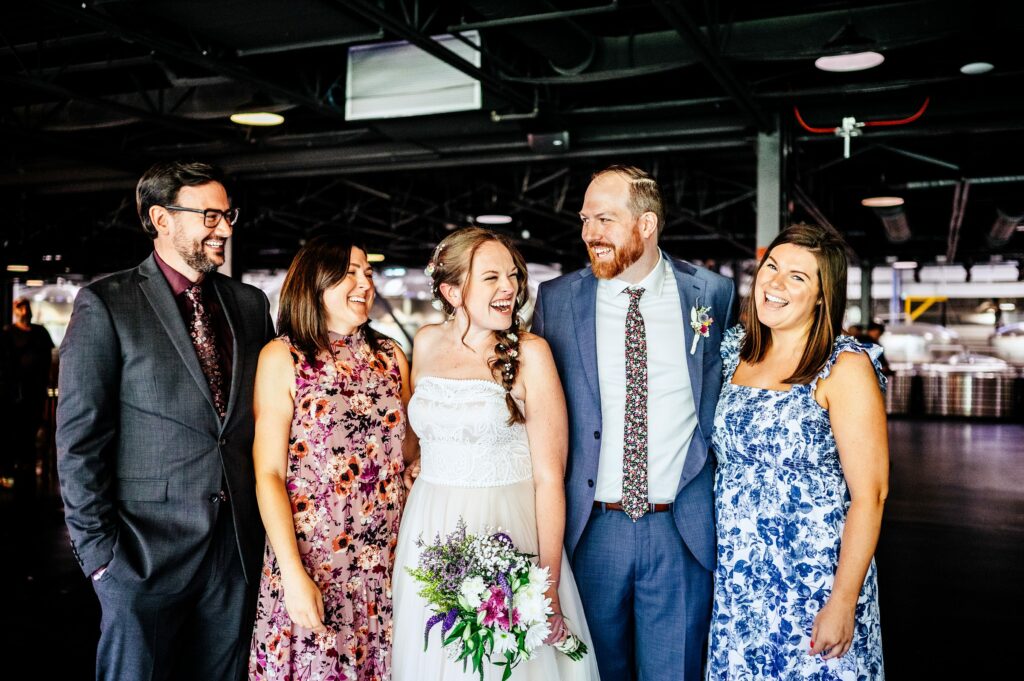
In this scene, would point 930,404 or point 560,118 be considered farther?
point 930,404

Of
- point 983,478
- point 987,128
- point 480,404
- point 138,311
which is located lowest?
point 983,478

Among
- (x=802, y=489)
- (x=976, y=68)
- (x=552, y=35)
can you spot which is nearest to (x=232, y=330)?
(x=802, y=489)

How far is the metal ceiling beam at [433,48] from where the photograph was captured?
530cm

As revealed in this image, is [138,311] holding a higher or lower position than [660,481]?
higher

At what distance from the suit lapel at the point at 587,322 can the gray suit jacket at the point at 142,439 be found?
1.04 metres

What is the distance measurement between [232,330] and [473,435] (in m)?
0.81

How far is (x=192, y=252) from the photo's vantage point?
8.53ft

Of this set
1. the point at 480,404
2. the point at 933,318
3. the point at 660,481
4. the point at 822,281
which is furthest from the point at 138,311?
the point at 933,318

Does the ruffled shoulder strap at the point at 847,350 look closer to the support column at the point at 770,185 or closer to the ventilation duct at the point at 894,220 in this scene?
the support column at the point at 770,185

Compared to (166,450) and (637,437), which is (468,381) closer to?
(637,437)

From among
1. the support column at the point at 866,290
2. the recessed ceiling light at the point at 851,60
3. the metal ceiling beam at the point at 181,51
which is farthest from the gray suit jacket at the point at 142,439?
the support column at the point at 866,290

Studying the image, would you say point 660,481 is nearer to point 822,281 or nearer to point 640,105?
point 822,281

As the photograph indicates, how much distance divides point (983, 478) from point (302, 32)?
9.41m

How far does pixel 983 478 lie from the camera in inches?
422
